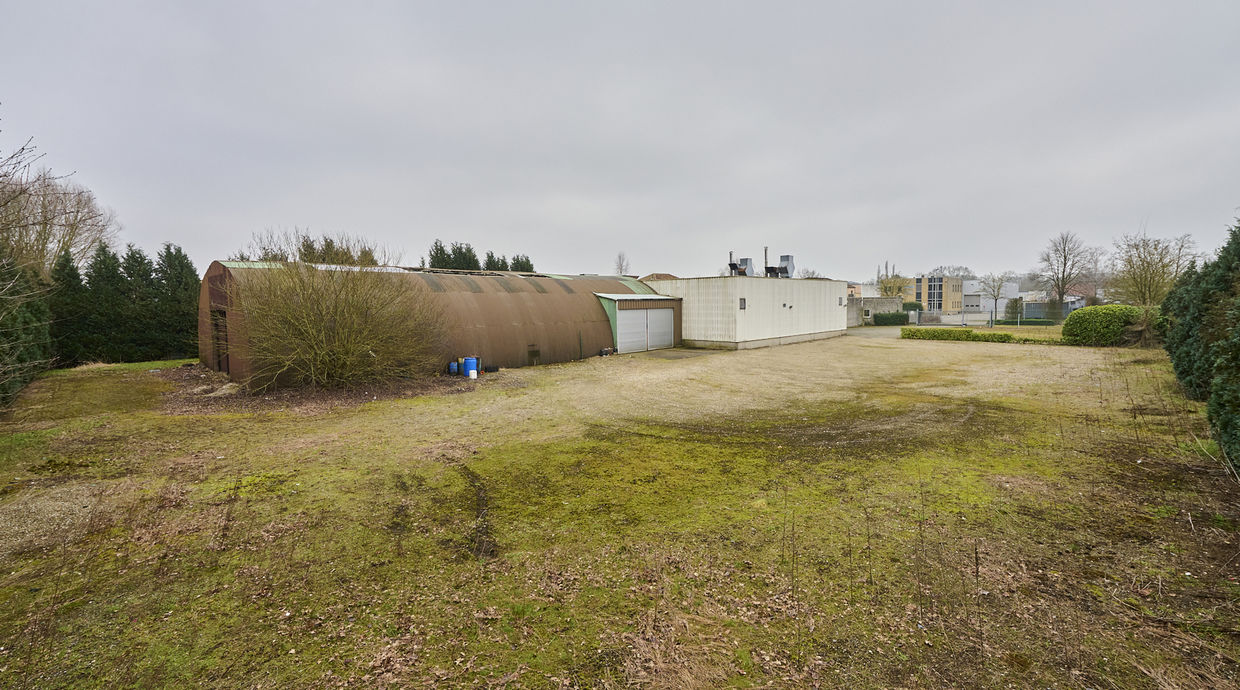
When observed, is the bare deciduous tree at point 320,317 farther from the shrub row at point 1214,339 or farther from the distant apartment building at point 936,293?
the distant apartment building at point 936,293

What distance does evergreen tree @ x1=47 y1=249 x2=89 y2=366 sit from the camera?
18.3 m

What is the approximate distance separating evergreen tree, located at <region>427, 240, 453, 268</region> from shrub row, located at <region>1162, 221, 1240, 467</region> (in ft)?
129

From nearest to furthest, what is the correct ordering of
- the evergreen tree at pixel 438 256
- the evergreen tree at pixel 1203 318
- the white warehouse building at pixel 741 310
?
the evergreen tree at pixel 1203 318 → the white warehouse building at pixel 741 310 → the evergreen tree at pixel 438 256

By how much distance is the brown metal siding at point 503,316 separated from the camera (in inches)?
605

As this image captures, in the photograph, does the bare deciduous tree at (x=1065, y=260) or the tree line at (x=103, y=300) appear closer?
the tree line at (x=103, y=300)

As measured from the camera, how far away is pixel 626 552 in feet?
15.1

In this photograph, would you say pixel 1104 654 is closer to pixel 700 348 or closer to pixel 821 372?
pixel 821 372

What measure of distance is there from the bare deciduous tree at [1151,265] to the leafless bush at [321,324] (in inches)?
1269

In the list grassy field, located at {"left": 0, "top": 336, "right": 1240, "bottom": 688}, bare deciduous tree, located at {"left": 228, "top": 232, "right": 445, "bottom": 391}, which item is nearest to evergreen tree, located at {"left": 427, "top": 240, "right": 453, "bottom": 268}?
bare deciduous tree, located at {"left": 228, "top": 232, "right": 445, "bottom": 391}

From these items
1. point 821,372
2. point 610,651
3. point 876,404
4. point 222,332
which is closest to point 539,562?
point 610,651

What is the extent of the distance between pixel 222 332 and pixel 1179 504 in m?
20.0

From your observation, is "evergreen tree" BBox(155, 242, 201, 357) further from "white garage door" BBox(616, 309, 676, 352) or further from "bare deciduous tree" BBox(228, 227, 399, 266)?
"white garage door" BBox(616, 309, 676, 352)

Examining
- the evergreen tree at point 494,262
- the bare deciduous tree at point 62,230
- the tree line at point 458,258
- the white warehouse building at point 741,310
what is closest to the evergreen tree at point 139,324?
the bare deciduous tree at point 62,230

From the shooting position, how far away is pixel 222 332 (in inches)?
556
